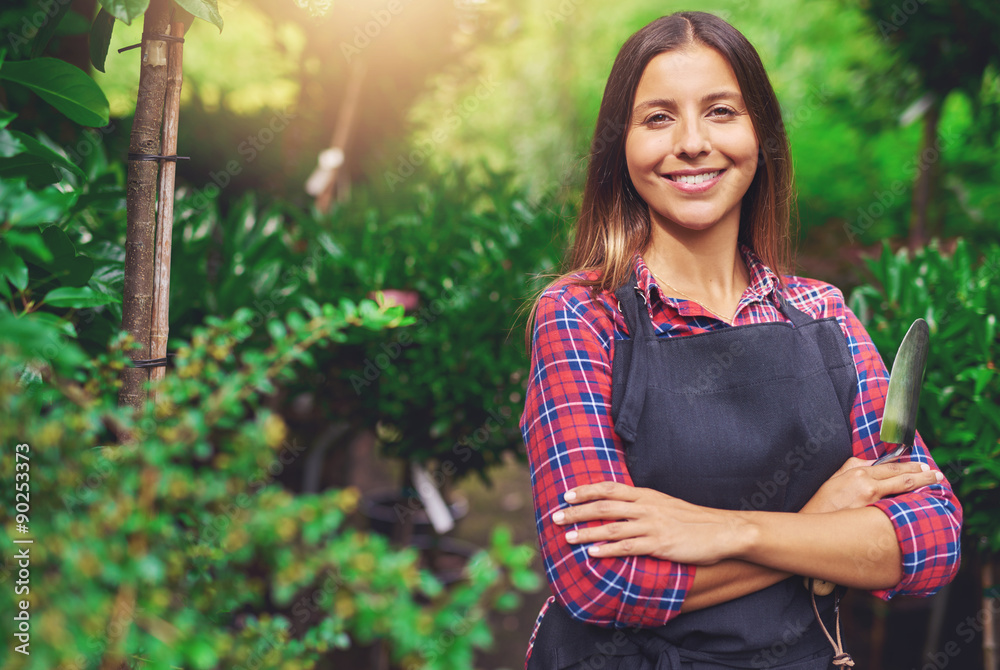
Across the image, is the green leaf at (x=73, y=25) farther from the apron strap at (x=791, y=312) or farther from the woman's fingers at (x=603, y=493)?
the apron strap at (x=791, y=312)

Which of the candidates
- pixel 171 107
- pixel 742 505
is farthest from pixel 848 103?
pixel 171 107

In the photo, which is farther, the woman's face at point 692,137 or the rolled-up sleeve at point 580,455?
the woman's face at point 692,137

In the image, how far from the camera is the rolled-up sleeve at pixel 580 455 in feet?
4.17

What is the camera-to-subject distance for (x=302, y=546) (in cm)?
72

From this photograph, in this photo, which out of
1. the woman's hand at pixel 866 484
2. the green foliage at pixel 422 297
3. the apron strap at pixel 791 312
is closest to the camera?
the woman's hand at pixel 866 484

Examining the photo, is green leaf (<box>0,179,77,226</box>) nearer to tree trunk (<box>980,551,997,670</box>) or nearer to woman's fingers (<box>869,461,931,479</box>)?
woman's fingers (<box>869,461,931,479</box>)

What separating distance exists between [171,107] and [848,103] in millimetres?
4092

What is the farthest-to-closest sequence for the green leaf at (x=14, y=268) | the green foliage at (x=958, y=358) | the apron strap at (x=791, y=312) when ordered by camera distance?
the green foliage at (x=958, y=358)
the apron strap at (x=791, y=312)
the green leaf at (x=14, y=268)

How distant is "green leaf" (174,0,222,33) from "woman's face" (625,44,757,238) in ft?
2.89

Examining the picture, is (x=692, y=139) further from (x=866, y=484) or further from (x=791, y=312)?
(x=866, y=484)

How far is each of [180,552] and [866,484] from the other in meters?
1.28

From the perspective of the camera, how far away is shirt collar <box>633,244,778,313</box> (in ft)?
5.16

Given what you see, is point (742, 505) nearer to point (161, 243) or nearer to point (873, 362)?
point (873, 362)

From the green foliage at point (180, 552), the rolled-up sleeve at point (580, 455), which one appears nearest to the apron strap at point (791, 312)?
the rolled-up sleeve at point (580, 455)
